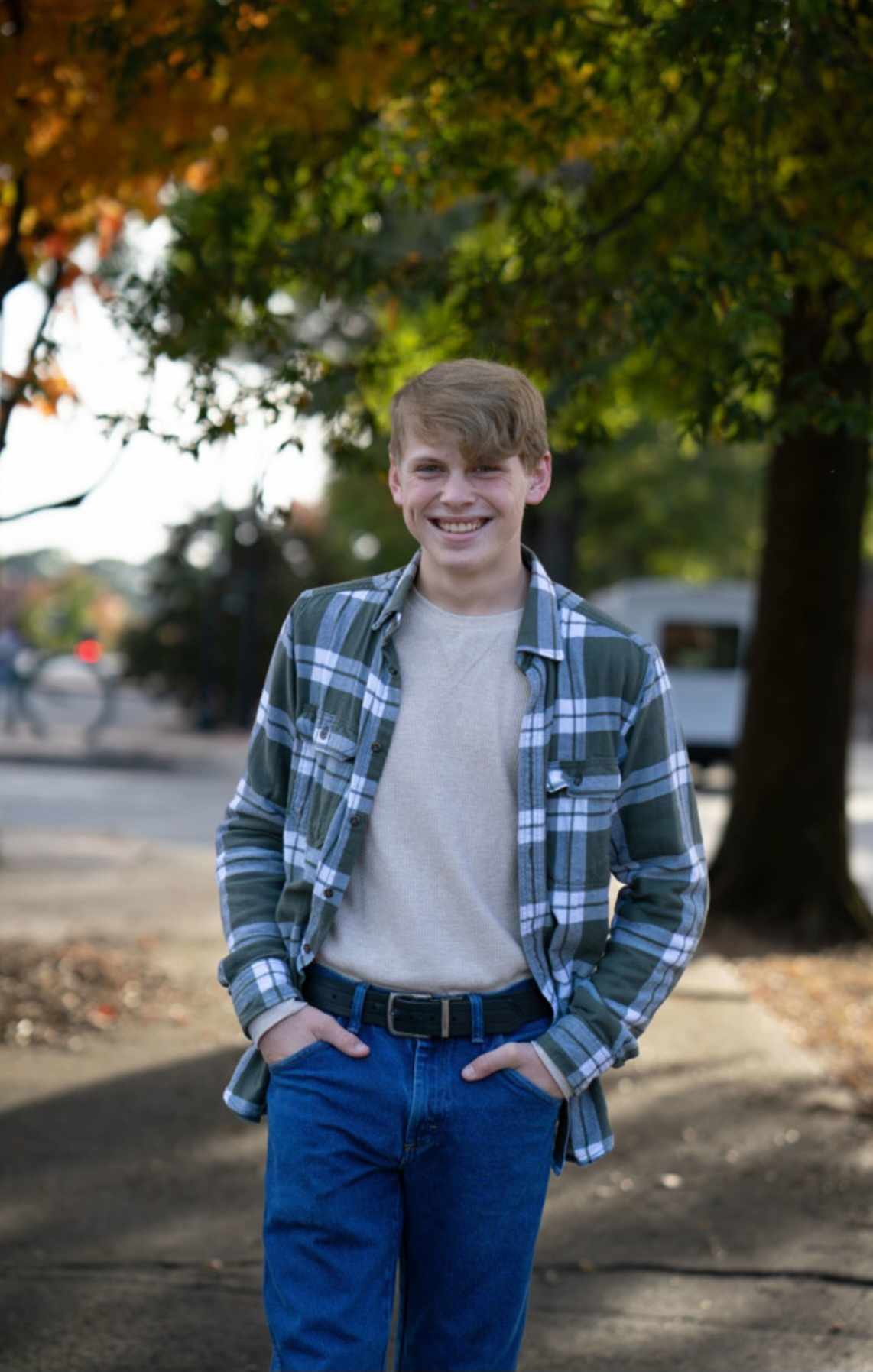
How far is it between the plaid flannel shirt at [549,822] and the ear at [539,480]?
10cm

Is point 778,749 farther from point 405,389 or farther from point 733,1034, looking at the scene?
point 405,389

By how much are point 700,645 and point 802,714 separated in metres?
16.0

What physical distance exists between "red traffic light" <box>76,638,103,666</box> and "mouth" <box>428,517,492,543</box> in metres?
21.7

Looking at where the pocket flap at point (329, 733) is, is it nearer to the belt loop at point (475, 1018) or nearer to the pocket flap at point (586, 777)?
the pocket flap at point (586, 777)

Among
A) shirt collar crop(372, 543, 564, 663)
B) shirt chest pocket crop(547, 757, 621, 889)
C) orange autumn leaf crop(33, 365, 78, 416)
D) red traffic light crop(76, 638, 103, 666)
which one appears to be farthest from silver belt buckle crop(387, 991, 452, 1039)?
red traffic light crop(76, 638, 103, 666)

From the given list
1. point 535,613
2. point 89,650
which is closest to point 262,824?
point 535,613

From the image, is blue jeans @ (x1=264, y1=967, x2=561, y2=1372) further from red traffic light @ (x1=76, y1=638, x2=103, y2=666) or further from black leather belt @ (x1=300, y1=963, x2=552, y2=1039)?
red traffic light @ (x1=76, y1=638, x2=103, y2=666)

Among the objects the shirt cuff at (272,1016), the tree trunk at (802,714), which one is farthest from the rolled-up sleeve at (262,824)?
the tree trunk at (802,714)

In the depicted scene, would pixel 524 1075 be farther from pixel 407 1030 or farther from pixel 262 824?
pixel 262 824

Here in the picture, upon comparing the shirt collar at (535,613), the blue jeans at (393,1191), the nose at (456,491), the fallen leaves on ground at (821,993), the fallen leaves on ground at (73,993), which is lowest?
the fallen leaves on ground at (821,993)

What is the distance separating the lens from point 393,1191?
8.05 ft

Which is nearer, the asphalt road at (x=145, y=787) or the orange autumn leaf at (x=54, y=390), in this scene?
the orange autumn leaf at (x=54, y=390)

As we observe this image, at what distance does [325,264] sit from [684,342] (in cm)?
125

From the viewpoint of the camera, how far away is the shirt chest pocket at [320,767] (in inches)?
98.2
